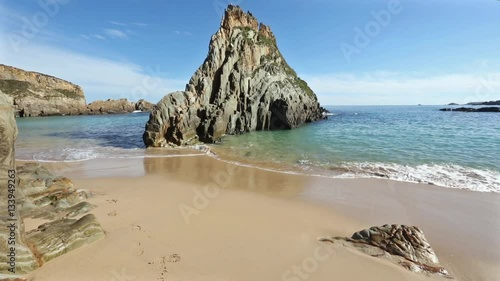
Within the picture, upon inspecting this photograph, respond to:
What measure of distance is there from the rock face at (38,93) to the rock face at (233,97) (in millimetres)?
73525

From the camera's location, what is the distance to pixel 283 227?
24.2 feet

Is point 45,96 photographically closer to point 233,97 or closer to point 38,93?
point 38,93

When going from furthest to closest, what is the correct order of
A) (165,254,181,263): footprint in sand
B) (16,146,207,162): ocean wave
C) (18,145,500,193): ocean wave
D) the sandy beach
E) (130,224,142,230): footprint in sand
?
(16,146,207,162): ocean wave, (18,145,500,193): ocean wave, (130,224,142,230): footprint in sand, (165,254,181,263): footprint in sand, the sandy beach

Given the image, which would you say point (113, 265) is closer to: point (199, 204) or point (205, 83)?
A: point (199, 204)

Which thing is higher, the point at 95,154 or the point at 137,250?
the point at 137,250

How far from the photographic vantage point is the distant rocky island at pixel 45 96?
260ft

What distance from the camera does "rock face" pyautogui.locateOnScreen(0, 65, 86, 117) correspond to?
79044mm

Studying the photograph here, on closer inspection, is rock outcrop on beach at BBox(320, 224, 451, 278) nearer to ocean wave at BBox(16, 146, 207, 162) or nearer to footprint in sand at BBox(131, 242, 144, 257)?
footprint in sand at BBox(131, 242, 144, 257)

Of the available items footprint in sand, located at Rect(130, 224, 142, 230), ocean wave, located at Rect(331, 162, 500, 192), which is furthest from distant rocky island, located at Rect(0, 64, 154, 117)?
ocean wave, located at Rect(331, 162, 500, 192)

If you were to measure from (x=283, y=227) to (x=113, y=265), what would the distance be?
434 centimetres

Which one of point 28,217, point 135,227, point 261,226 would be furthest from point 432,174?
point 28,217

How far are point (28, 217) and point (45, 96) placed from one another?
10445 cm

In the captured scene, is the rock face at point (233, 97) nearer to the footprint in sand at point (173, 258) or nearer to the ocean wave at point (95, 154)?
the ocean wave at point (95, 154)

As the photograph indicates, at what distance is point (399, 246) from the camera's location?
6.03 meters
